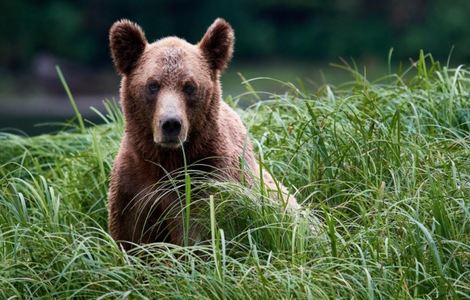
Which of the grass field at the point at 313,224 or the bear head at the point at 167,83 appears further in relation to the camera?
the bear head at the point at 167,83

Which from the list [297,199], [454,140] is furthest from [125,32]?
[454,140]

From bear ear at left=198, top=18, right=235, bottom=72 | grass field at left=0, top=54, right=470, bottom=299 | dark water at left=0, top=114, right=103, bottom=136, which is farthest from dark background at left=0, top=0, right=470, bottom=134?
bear ear at left=198, top=18, right=235, bottom=72

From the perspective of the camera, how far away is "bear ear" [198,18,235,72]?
19.8ft

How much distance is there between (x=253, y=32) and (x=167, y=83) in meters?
48.4

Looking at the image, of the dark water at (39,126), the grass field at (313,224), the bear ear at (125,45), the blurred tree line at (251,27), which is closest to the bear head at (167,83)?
the bear ear at (125,45)

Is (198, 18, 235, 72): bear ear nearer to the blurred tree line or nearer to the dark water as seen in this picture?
the dark water

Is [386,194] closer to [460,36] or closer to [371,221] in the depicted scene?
[371,221]

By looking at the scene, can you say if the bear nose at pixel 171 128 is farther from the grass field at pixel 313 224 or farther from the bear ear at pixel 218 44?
the bear ear at pixel 218 44

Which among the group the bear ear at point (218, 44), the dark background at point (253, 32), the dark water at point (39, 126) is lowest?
the dark background at point (253, 32)

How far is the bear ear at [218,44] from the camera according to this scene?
19.8 feet

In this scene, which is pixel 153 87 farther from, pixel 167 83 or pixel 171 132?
pixel 171 132

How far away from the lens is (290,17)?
5906 centimetres

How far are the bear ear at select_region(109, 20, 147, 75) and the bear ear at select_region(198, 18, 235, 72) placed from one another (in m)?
0.32

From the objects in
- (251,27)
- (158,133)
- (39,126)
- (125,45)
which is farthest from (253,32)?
(158,133)
